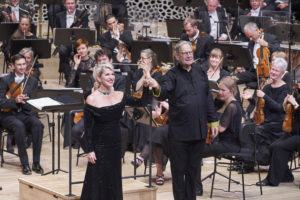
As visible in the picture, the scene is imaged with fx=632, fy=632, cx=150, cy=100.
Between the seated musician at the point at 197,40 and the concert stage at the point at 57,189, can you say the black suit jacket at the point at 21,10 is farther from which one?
the concert stage at the point at 57,189

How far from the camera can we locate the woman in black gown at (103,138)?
16.4 feet

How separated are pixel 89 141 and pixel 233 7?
22.0 ft

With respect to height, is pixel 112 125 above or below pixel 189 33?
below

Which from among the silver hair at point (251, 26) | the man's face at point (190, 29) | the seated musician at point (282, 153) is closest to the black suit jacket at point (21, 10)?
the man's face at point (190, 29)

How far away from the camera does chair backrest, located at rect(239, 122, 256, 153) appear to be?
5.95 metres

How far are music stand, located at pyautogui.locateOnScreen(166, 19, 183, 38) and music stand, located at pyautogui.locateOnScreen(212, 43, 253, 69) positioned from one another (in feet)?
6.60

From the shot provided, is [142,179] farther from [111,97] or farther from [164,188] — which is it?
[111,97]

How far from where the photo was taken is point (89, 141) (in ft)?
16.3

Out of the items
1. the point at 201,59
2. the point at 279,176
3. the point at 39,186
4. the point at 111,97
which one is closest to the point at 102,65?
the point at 111,97

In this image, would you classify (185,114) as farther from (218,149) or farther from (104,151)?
(218,149)

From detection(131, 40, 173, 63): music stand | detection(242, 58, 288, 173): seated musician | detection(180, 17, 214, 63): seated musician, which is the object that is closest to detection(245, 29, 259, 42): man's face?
detection(180, 17, 214, 63): seated musician

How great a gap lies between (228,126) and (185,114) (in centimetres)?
104

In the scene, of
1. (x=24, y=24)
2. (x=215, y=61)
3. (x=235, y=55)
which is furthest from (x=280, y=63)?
(x=24, y=24)

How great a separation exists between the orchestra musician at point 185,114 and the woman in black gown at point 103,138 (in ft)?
1.05
